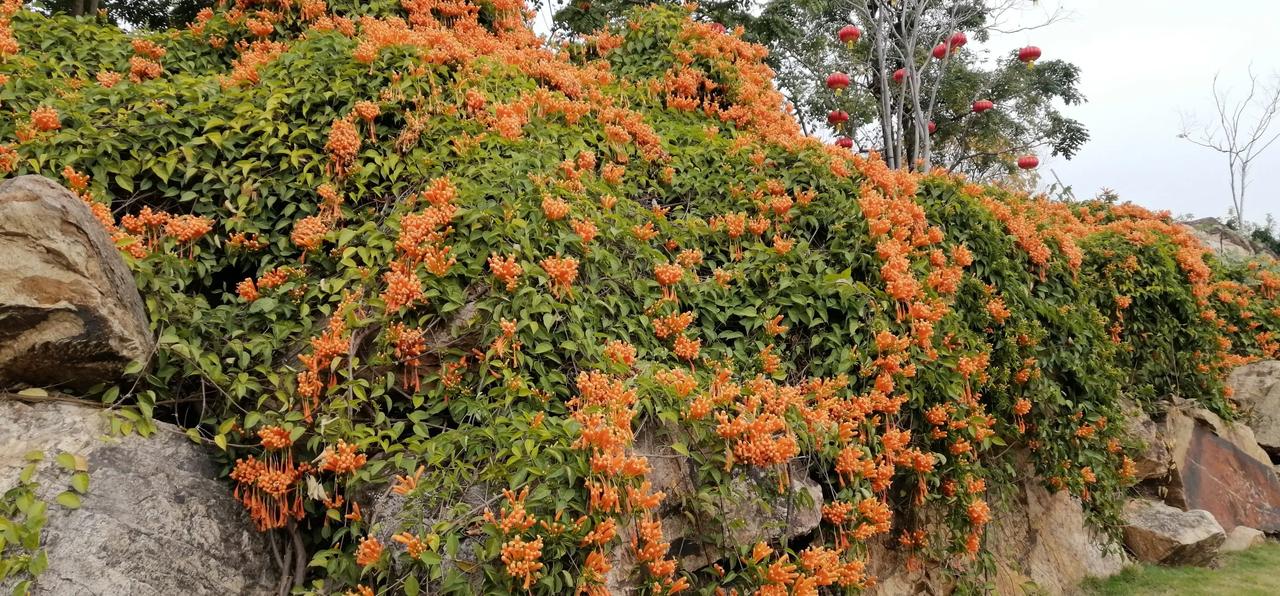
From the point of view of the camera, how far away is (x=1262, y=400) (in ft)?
25.5

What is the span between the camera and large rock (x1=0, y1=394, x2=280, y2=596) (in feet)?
8.67

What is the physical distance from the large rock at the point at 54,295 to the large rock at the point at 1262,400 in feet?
31.5

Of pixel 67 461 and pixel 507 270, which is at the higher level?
pixel 507 270

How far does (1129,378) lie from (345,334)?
6762mm

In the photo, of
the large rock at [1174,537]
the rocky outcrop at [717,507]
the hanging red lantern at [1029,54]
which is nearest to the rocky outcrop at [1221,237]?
the hanging red lantern at [1029,54]

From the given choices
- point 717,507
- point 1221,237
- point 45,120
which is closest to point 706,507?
point 717,507

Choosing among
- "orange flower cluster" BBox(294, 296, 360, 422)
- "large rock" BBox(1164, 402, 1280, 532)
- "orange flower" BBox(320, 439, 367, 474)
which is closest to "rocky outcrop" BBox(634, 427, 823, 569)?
"orange flower" BBox(320, 439, 367, 474)

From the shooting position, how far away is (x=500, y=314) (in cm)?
347

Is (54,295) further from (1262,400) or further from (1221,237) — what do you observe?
(1221,237)

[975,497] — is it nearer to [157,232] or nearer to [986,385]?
[986,385]

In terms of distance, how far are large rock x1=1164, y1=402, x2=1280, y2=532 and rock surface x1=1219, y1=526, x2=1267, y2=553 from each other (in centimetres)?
8

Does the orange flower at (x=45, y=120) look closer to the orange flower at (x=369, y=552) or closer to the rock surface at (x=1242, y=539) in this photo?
the orange flower at (x=369, y=552)

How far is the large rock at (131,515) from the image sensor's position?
104 inches

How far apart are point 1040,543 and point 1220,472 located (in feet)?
8.66
